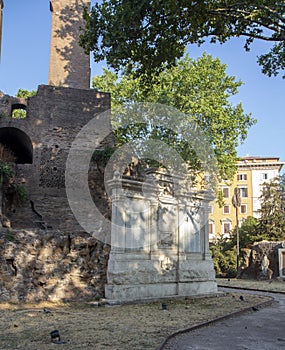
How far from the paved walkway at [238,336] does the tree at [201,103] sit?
15.6m

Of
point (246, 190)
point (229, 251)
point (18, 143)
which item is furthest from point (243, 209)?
point (18, 143)

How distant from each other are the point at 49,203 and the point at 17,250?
8.01 meters

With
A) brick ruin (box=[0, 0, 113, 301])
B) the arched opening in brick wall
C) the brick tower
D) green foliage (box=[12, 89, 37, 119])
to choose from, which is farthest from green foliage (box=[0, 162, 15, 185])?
green foliage (box=[12, 89, 37, 119])

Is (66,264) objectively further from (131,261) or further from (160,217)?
(160,217)

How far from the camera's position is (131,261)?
10359 mm

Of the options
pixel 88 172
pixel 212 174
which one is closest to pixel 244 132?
pixel 212 174

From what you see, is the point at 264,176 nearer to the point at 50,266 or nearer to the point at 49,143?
the point at 49,143

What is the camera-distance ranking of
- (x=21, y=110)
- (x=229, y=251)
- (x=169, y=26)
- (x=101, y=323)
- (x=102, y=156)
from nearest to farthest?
1. (x=101, y=323)
2. (x=169, y=26)
3. (x=102, y=156)
4. (x=229, y=251)
5. (x=21, y=110)

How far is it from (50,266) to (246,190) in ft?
144

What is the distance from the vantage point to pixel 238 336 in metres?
6.39

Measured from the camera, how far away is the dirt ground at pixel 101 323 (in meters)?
5.59

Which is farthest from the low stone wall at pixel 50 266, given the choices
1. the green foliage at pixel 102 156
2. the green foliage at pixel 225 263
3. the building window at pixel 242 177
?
the building window at pixel 242 177

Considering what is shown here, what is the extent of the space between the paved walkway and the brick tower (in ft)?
52.8

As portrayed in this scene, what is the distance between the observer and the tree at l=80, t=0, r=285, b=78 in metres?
8.80
